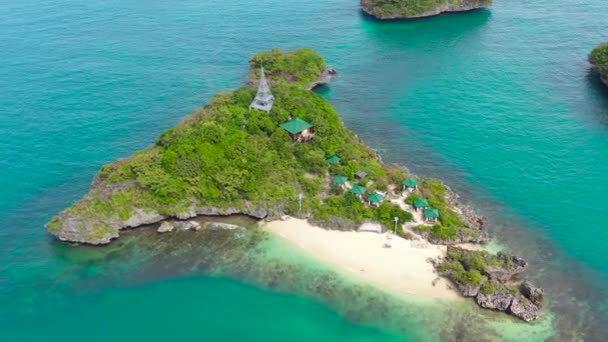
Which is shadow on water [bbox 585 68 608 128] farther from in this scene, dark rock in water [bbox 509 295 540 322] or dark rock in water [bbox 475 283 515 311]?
dark rock in water [bbox 475 283 515 311]

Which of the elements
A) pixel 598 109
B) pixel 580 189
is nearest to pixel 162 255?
pixel 580 189

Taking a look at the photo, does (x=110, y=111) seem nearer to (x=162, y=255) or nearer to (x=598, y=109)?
(x=162, y=255)

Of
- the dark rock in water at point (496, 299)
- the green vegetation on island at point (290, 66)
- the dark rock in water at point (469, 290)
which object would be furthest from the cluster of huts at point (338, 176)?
the green vegetation on island at point (290, 66)

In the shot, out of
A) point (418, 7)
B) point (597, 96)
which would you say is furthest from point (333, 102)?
point (597, 96)

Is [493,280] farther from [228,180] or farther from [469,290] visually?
[228,180]

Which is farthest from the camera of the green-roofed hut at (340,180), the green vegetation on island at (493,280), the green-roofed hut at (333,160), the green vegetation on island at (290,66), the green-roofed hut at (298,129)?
the green vegetation on island at (290,66)

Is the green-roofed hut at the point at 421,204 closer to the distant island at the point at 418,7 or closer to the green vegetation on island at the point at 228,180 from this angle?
the green vegetation on island at the point at 228,180
